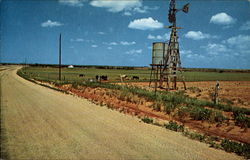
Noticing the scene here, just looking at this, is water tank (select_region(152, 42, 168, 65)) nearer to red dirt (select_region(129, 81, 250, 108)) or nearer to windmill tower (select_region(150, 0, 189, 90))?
windmill tower (select_region(150, 0, 189, 90))

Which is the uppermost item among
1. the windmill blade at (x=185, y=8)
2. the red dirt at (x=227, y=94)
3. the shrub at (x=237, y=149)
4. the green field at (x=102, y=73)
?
the windmill blade at (x=185, y=8)

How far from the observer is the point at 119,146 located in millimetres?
5195

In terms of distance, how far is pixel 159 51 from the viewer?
71.8ft

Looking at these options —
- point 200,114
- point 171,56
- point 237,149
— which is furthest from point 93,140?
point 171,56

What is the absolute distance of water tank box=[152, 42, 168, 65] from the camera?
2180 centimetres

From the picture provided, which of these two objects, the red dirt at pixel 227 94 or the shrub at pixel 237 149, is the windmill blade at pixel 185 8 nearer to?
the red dirt at pixel 227 94

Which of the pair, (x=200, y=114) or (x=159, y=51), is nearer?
(x=200, y=114)

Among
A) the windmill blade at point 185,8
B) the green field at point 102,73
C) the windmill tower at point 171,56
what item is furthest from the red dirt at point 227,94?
the green field at point 102,73

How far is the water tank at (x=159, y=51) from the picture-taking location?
71.5 ft

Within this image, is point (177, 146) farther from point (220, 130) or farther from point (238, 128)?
point (238, 128)

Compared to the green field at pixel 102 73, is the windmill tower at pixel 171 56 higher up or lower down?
higher up

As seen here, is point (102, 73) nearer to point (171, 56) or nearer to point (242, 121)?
point (171, 56)

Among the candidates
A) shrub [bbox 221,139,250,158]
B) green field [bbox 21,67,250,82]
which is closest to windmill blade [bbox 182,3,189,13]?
shrub [bbox 221,139,250,158]

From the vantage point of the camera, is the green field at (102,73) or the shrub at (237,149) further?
the green field at (102,73)
